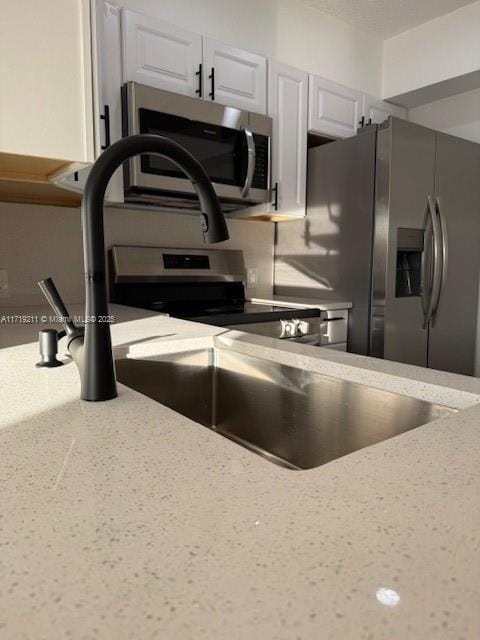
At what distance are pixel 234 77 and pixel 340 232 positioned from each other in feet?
3.02

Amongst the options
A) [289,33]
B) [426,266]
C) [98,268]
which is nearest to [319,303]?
[426,266]

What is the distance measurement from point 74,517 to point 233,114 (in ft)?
6.86

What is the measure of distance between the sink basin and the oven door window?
1.07 metres

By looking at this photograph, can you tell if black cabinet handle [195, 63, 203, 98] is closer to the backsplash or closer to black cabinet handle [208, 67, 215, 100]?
black cabinet handle [208, 67, 215, 100]

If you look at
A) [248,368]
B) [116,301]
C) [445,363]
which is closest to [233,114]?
[116,301]

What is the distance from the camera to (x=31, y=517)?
366 mm

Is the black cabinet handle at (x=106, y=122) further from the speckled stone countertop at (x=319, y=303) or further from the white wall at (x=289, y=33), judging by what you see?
the speckled stone countertop at (x=319, y=303)

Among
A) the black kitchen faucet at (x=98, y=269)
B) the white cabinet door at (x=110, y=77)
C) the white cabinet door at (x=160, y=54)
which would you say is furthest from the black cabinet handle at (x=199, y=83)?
the black kitchen faucet at (x=98, y=269)

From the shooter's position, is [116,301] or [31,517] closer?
[31,517]

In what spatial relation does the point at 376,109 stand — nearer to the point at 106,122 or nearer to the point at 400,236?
the point at 400,236

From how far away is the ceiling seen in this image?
247 cm

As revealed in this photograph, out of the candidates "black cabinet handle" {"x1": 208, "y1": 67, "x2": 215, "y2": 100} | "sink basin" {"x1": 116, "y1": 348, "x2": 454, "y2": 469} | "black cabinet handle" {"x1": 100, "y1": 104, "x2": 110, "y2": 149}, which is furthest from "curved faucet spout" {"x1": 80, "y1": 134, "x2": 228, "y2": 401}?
"black cabinet handle" {"x1": 208, "y1": 67, "x2": 215, "y2": 100}

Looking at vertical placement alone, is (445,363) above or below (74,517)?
below

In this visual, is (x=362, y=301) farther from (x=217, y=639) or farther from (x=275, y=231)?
(x=217, y=639)
